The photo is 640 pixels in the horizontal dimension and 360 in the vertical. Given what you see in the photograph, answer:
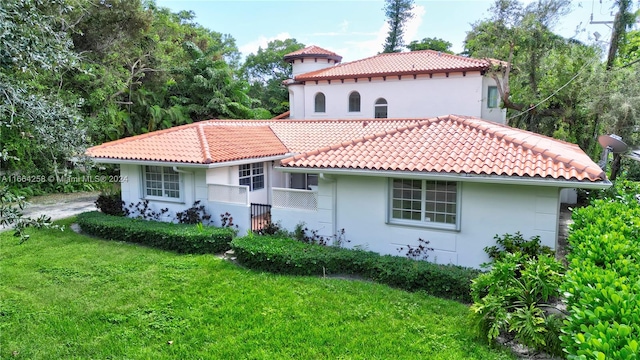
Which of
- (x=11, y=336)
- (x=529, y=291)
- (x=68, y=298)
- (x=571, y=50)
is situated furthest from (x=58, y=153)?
(x=571, y=50)

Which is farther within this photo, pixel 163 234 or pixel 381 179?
pixel 163 234

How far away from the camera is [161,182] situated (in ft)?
49.2

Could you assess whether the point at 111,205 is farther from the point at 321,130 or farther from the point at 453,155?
the point at 453,155

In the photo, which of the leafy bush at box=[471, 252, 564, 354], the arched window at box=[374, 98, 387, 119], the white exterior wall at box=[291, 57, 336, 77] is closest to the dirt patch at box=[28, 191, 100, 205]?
the white exterior wall at box=[291, 57, 336, 77]

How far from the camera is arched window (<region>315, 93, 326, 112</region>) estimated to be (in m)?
23.8

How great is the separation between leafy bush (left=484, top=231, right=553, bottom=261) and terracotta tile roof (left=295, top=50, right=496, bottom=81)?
39.8ft

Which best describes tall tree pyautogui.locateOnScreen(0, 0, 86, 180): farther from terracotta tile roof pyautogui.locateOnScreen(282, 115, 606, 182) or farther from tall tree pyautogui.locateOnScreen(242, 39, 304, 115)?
tall tree pyautogui.locateOnScreen(242, 39, 304, 115)

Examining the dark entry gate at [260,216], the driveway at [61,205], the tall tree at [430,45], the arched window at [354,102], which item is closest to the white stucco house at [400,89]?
the arched window at [354,102]

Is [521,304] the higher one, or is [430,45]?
[430,45]

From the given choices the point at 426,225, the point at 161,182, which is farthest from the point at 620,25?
the point at 161,182

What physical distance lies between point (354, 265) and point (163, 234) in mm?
6291

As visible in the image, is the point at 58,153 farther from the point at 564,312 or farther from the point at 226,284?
the point at 564,312

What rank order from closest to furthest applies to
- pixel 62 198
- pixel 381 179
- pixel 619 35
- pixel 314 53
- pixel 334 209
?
pixel 381 179
pixel 334 209
pixel 619 35
pixel 62 198
pixel 314 53

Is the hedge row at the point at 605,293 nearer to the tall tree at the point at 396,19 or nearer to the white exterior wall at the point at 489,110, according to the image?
the white exterior wall at the point at 489,110
